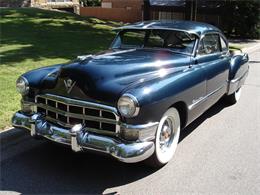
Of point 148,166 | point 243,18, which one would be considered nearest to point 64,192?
point 148,166

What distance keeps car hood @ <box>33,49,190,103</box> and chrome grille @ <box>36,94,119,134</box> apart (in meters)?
0.08

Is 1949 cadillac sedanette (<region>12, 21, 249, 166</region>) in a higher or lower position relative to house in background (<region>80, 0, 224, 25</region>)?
lower

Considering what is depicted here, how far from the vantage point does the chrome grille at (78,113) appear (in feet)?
13.4

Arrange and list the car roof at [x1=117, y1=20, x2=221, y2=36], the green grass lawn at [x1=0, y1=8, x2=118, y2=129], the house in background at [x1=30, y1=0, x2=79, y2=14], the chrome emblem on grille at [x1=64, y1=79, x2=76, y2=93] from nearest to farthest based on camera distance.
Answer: the chrome emblem on grille at [x1=64, y1=79, x2=76, y2=93] → the car roof at [x1=117, y1=20, x2=221, y2=36] → the green grass lawn at [x1=0, y1=8, x2=118, y2=129] → the house in background at [x1=30, y1=0, x2=79, y2=14]

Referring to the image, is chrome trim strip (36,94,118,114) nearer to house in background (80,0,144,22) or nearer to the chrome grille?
the chrome grille

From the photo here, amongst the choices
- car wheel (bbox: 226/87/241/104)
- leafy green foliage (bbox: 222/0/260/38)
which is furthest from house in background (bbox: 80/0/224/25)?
car wheel (bbox: 226/87/241/104)

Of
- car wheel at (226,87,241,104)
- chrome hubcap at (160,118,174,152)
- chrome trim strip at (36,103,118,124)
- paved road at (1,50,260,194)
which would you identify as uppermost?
chrome trim strip at (36,103,118,124)


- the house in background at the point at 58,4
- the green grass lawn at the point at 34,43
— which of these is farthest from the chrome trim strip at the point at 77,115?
the house in background at the point at 58,4

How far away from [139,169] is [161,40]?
2054 mm

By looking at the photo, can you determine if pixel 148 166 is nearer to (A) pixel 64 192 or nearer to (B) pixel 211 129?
(A) pixel 64 192

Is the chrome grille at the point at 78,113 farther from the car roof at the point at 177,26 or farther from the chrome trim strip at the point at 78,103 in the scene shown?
the car roof at the point at 177,26

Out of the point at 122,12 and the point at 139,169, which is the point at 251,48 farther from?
the point at 139,169

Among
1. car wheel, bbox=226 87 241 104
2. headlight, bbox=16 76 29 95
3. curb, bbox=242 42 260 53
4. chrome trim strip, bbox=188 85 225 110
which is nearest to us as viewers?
headlight, bbox=16 76 29 95

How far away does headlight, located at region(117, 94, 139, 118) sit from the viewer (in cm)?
394
